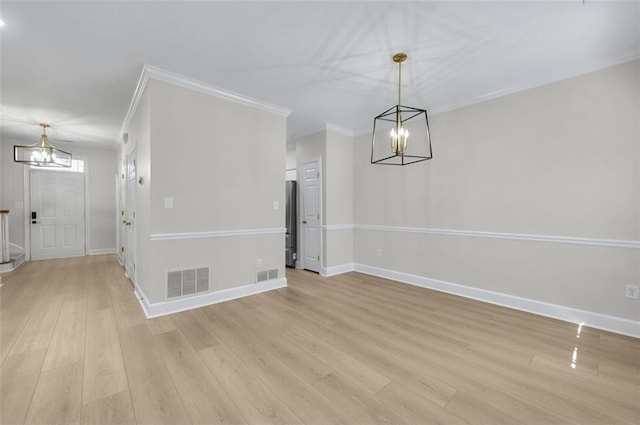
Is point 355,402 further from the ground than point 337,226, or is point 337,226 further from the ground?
point 337,226

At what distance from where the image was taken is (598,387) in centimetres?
182

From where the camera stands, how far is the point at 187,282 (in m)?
3.16

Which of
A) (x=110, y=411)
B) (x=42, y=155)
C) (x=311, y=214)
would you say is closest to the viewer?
(x=110, y=411)

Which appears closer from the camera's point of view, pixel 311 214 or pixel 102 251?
pixel 311 214

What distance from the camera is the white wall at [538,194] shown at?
2.64m

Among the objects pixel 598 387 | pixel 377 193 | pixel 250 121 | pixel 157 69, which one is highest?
pixel 157 69

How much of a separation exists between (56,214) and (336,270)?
663 cm

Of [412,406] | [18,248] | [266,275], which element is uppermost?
[18,248]

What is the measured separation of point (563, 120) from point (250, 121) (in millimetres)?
3707

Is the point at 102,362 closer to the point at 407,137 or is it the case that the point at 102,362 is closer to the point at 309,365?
the point at 309,365

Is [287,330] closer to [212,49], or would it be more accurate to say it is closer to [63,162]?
[212,49]

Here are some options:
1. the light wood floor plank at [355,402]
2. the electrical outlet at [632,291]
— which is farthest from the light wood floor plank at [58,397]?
the electrical outlet at [632,291]

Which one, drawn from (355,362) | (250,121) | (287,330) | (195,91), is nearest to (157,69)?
(195,91)

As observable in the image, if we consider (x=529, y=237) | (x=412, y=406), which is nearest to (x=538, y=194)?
(x=529, y=237)
